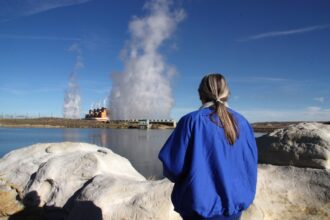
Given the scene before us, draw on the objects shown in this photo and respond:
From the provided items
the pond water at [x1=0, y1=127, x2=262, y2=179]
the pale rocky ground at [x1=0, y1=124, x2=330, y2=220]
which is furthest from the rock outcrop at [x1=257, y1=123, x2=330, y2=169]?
the pond water at [x1=0, y1=127, x2=262, y2=179]

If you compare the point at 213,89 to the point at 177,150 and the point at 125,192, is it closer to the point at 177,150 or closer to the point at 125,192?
the point at 177,150

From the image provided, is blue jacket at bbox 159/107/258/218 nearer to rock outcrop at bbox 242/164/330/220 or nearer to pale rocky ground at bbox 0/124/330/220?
pale rocky ground at bbox 0/124/330/220

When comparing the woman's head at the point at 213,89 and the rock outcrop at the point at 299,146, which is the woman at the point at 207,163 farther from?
the rock outcrop at the point at 299,146

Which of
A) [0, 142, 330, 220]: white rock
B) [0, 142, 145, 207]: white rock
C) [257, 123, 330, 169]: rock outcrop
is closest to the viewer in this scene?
[0, 142, 330, 220]: white rock

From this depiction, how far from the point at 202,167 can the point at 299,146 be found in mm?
5532

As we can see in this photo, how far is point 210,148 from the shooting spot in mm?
3424

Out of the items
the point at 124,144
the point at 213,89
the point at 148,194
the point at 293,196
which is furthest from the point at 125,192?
the point at 124,144

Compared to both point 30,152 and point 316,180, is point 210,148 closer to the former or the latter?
point 316,180

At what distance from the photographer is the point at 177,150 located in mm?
3418

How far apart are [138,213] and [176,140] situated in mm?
4072

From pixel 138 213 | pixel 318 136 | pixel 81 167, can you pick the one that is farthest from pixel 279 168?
pixel 81 167

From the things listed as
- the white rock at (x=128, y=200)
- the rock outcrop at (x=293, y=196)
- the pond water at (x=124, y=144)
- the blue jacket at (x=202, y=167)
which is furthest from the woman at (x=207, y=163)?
the pond water at (x=124, y=144)

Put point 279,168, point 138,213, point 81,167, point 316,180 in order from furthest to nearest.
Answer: point 81,167, point 279,168, point 316,180, point 138,213

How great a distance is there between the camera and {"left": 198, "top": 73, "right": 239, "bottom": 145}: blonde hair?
3459 mm
